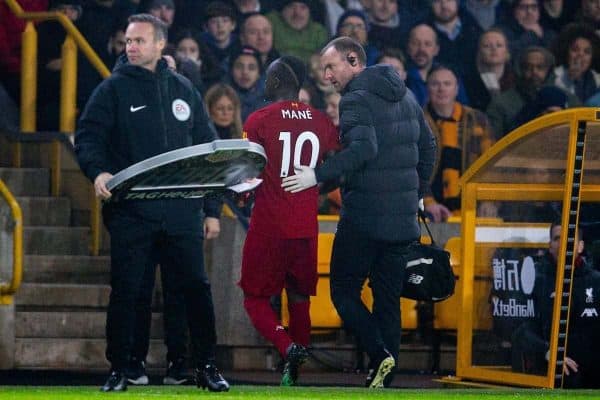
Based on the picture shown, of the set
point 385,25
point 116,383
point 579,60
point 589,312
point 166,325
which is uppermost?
point 385,25

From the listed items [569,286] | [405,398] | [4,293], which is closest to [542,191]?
[569,286]

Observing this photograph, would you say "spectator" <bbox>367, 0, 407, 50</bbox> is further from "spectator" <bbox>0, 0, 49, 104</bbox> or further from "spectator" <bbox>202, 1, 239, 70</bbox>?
"spectator" <bbox>0, 0, 49, 104</bbox>

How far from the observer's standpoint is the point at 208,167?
312 inches

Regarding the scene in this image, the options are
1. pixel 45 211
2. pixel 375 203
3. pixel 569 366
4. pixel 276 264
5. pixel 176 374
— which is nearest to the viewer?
pixel 375 203

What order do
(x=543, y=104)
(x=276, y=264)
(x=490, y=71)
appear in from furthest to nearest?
(x=490, y=71) → (x=543, y=104) → (x=276, y=264)

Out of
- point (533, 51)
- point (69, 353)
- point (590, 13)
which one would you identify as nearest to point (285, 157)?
point (69, 353)

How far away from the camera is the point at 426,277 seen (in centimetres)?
920

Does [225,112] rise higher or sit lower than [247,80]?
lower

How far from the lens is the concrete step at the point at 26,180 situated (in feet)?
42.5

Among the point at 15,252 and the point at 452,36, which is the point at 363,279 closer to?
the point at 15,252

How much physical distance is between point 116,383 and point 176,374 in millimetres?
1042

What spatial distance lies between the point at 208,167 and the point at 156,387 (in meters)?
1.38

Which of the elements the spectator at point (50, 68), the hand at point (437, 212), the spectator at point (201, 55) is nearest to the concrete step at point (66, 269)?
the spectator at point (50, 68)

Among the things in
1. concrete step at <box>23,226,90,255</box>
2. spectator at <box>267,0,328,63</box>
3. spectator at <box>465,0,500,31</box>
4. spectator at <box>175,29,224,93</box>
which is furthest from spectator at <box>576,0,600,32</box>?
concrete step at <box>23,226,90,255</box>
